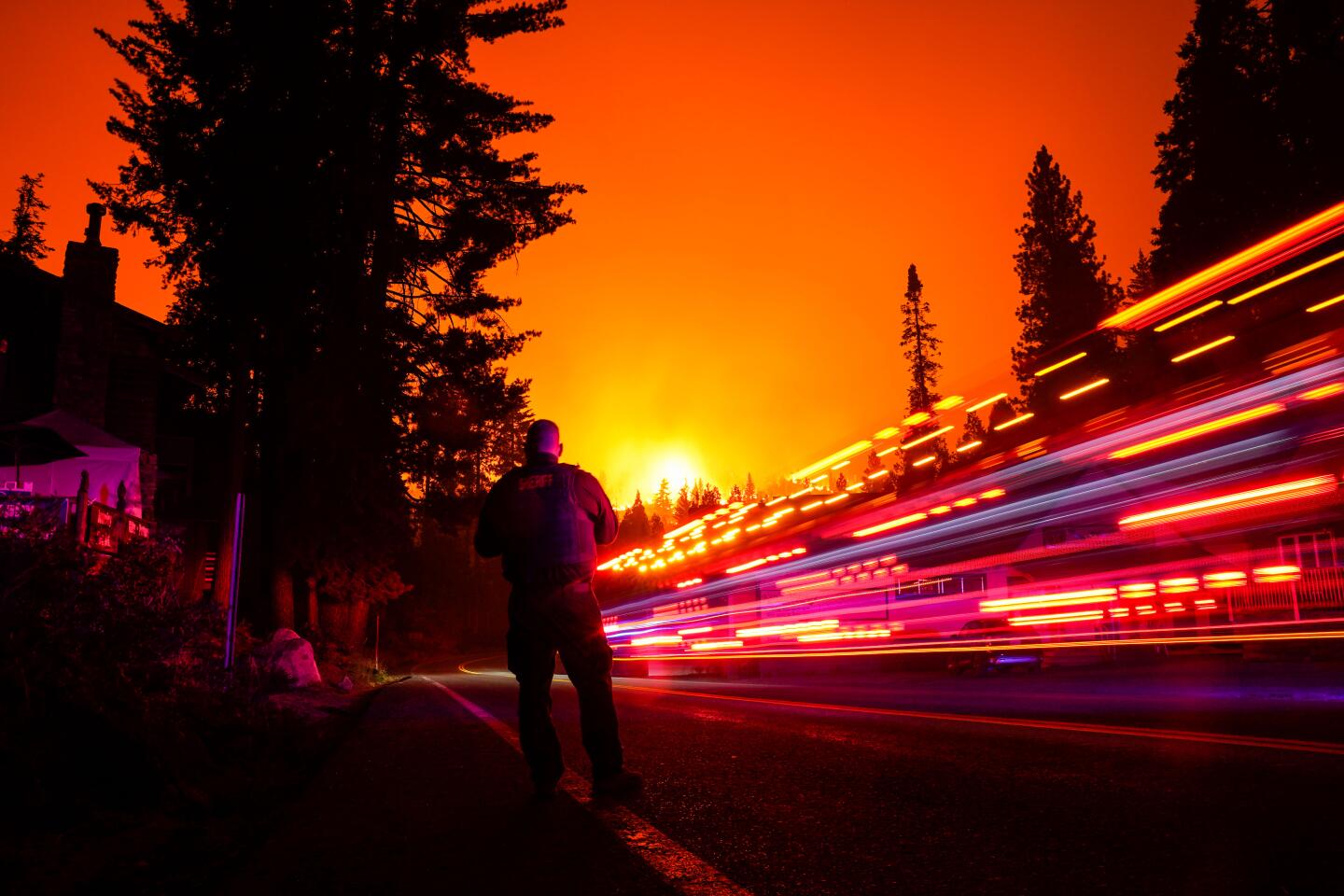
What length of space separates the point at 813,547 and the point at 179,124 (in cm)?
1898

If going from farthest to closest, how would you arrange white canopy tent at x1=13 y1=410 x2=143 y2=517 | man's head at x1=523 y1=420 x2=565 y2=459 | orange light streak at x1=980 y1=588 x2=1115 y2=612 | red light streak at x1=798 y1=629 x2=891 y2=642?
1. red light streak at x1=798 y1=629 x2=891 y2=642
2. white canopy tent at x1=13 y1=410 x2=143 y2=517
3. orange light streak at x1=980 y1=588 x2=1115 y2=612
4. man's head at x1=523 y1=420 x2=565 y2=459

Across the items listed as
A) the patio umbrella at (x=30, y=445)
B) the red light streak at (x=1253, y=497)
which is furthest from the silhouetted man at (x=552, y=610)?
the patio umbrella at (x=30, y=445)

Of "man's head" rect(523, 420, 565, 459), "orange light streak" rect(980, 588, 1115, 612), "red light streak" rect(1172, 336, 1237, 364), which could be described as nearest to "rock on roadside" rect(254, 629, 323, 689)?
"man's head" rect(523, 420, 565, 459)

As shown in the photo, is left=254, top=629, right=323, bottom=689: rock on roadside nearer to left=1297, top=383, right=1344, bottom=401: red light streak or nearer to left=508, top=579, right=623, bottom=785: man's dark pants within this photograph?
left=508, top=579, right=623, bottom=785: man's dark pants

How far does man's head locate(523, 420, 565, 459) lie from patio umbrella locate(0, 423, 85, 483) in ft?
40.7

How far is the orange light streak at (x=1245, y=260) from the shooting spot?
12.2 m

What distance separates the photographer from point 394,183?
21.9m

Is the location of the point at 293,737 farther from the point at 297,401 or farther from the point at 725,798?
the point at 297,401

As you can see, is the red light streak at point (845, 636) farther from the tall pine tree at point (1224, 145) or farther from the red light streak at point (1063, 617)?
the tall pine tree at point (1224, 145)

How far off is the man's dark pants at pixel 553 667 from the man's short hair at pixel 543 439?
2.60ft

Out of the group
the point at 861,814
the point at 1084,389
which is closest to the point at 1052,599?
the point at 861,814

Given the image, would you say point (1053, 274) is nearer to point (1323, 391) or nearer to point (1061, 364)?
point (1061, 364)

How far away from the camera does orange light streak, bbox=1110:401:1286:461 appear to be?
33.2ft

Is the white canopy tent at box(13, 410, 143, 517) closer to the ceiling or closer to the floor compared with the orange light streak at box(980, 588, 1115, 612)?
closer to the ceiling
